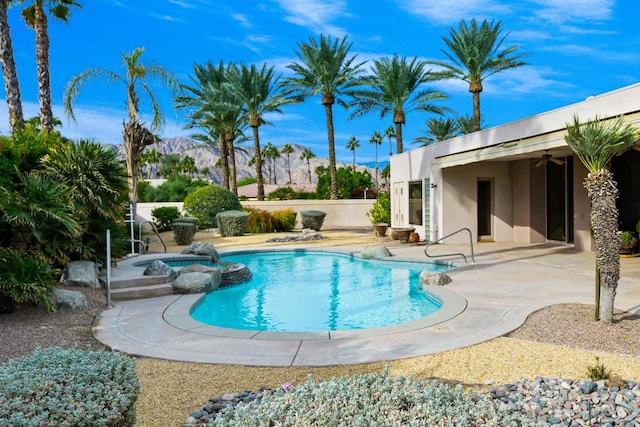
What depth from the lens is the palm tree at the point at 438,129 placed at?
38500 mm

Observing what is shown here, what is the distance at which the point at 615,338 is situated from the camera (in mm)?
5578

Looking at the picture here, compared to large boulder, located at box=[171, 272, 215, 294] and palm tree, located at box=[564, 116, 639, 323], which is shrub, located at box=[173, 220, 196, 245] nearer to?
large boulder, located at box=[171, 272, 215, 294]

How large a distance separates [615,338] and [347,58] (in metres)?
26.7

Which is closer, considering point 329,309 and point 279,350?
point 279,350

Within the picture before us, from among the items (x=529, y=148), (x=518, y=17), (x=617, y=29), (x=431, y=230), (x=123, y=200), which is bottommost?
(x=431, y=230)

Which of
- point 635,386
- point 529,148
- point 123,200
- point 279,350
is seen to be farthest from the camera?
point 529,148

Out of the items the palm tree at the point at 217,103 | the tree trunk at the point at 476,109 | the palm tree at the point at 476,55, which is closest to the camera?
the palm tree at the point at 476,55

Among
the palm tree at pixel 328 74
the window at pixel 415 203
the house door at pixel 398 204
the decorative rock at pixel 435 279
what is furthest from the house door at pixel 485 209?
the palm tree at pixel 328 74

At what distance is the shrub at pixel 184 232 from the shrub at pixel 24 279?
11.6 m

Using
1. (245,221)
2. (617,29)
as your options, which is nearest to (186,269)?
(245,221)

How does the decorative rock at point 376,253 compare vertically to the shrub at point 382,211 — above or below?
below

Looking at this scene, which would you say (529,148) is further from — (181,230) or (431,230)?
(181,230)

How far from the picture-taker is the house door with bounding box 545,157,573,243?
14273mm

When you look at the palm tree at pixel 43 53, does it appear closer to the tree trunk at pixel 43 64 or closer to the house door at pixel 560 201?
the tree trunk at pixel 43 64
